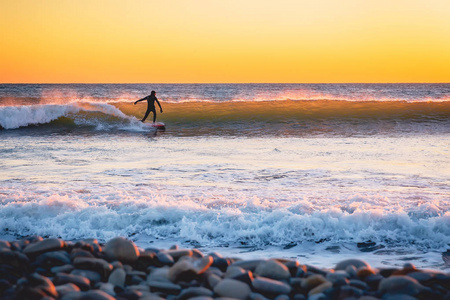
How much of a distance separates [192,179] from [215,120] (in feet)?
43.2

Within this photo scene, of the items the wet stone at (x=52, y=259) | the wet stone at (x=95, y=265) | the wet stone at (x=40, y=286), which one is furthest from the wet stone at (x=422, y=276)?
the wet stone at (x=52, y=259)

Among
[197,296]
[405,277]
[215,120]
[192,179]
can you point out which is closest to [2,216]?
[192,179]

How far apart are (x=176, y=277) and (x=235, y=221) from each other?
228 cm

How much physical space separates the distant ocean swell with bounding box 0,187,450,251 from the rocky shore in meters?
1.66

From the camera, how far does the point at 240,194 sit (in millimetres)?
6445

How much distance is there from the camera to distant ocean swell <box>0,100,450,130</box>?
19281mm

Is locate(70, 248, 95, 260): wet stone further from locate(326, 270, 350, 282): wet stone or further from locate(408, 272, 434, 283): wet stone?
locate(408, 272, 434, 283): wet stone

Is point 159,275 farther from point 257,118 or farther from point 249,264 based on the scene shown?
point 257,118

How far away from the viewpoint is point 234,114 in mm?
21938

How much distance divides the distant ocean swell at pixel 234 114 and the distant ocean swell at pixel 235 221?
1271 cm

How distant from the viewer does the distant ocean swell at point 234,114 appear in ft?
63.3

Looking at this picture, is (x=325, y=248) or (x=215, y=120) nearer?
(x=325, y=248)

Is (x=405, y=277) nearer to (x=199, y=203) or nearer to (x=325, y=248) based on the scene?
(x=325, y=248)

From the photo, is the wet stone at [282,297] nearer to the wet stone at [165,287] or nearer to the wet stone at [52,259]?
the wet stone at [165,287]
